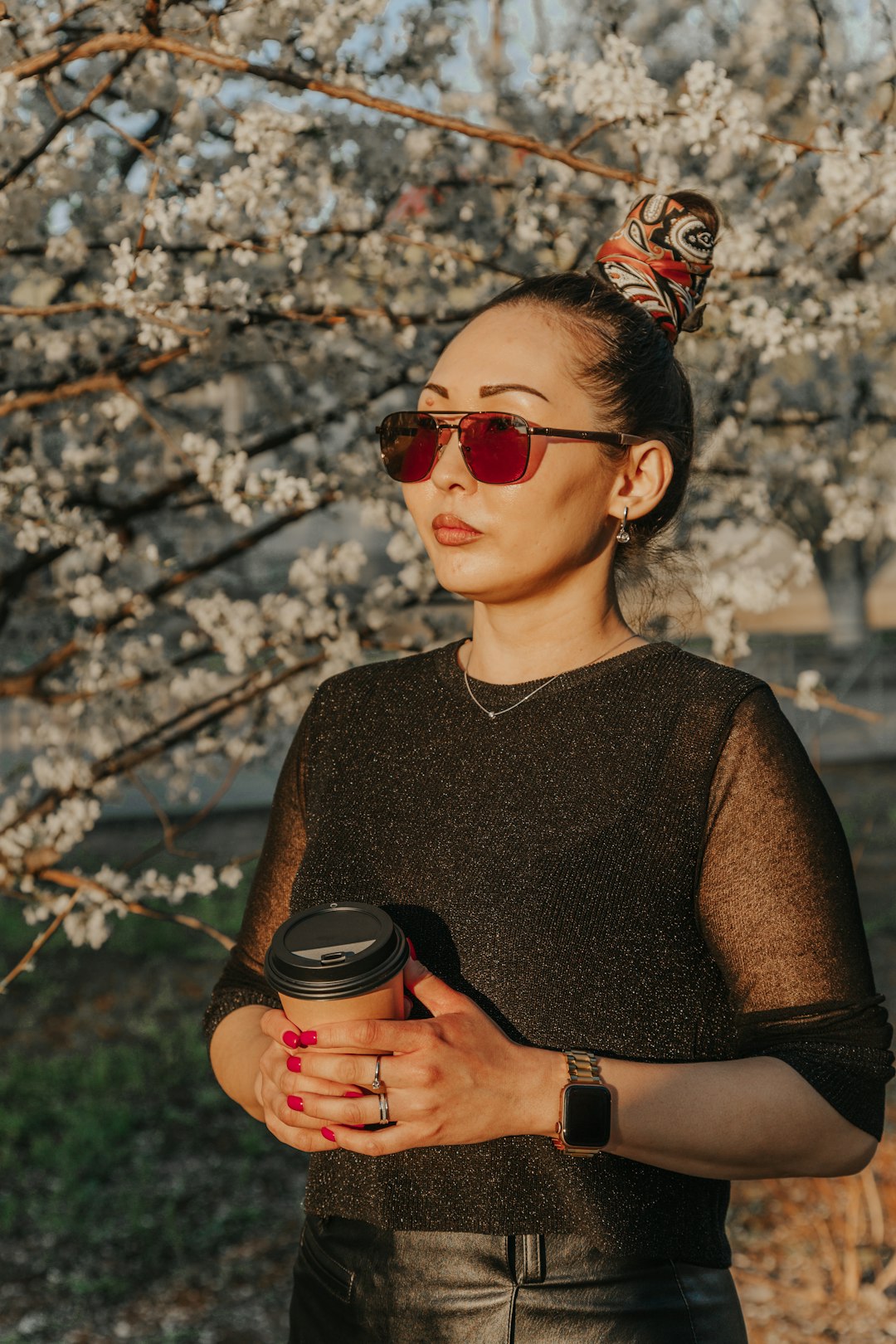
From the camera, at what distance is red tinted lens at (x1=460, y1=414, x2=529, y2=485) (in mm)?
1658

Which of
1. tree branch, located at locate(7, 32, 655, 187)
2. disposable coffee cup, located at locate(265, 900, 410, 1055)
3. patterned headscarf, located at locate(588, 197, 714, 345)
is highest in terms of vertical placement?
tree branch, located at locate(7, 32, 655, 187)

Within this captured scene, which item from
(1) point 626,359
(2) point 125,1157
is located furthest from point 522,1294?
(2) point 125,1157

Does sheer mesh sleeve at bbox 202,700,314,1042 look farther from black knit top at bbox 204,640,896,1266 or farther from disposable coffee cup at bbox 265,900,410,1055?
disposable coffee cup at bbox 265,900,410,1055

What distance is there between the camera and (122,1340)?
12.1 ft

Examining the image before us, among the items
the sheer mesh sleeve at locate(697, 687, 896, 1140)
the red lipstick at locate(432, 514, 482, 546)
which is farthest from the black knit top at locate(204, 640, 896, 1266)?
the red lipstick at locate(432, 514, 482, 546)

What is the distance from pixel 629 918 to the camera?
151 cm

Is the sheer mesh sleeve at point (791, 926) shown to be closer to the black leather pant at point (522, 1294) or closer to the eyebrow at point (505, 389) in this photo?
the black leather pant at point (522, 1294)

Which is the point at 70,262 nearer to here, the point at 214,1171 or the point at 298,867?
the point at 298,867

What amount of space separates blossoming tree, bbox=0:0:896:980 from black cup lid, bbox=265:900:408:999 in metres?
1.48

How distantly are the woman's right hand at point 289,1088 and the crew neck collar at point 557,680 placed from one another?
19.5 inches

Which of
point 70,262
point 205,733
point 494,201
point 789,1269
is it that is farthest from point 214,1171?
point 494,201

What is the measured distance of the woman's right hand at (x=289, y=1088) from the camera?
1.34 m

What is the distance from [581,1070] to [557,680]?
56 cm

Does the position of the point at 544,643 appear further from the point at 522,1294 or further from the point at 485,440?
the point at 522,1294
